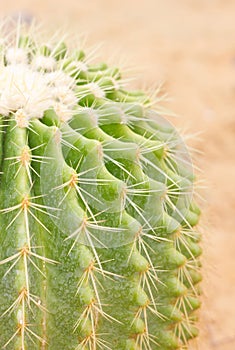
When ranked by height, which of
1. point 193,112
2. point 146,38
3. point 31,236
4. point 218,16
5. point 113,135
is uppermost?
point 218,16

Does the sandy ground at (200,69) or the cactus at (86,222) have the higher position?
the sandy ground at (200,69)

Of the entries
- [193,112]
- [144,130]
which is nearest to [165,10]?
[193,112]

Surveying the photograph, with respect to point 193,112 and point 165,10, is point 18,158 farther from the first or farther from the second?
point 165,10

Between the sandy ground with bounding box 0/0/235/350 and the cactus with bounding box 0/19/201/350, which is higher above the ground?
the sandy ground with bounding box 0/0/235/350

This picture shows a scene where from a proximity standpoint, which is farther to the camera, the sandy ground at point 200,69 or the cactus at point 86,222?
the sandy ground at point 200,69
